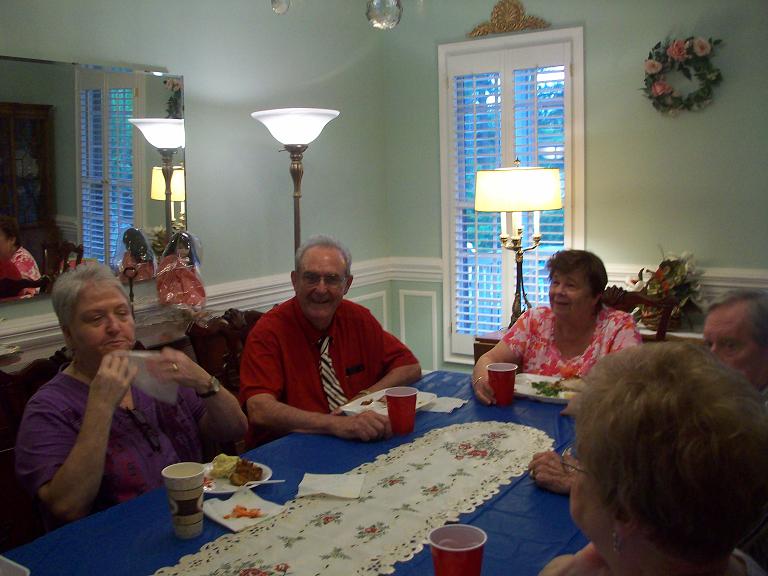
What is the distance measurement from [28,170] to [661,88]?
306 centimetres

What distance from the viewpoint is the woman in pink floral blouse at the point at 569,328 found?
2.71 m

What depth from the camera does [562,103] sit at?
4.51 metres

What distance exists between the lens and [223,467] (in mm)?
1768

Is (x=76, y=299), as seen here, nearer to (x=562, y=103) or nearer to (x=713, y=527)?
(x=713, y=527)

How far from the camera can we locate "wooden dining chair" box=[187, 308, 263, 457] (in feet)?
9.82

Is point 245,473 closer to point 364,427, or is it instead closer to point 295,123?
point 364,427

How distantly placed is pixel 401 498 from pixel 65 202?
2129 millimetres

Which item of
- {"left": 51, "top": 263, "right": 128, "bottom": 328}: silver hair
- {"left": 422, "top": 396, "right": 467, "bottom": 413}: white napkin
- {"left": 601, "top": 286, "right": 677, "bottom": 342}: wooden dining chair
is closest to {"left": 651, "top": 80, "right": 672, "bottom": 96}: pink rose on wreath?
{"left": 601, "top": 286, "right": 677, "bottom": 342}: wooden dining chair

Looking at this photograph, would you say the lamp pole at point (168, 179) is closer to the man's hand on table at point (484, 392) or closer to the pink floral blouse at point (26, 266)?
the pink floral blouse at point (26, 266)

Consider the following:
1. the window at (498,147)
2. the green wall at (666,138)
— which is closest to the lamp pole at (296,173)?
the window at (498,147)

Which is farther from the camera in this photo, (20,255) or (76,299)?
(20,255)

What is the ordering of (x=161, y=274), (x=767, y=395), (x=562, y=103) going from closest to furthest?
1. (x=767, y=395)
2. (x=161, y=274)
3. (x=562, y=103)

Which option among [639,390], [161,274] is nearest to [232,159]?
[161,274]

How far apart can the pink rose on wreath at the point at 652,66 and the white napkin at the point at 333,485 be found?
3.16 metres
